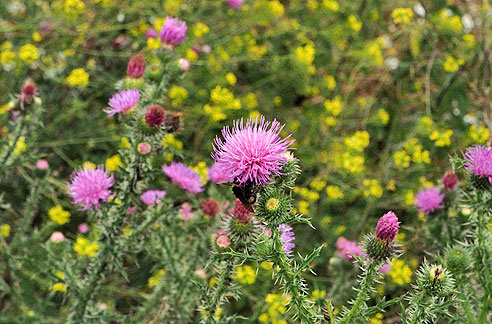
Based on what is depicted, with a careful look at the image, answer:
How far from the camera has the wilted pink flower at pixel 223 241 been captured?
5.37 ft

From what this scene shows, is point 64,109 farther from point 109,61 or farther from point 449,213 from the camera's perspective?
point 449,213

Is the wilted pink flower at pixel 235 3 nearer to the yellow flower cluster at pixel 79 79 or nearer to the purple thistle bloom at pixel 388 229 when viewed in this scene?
the yellow flower cluster at pixel 79 79

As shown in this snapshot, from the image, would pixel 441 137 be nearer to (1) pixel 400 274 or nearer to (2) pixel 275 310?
(1) pixel 400 274

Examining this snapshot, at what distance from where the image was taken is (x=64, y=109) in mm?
3195

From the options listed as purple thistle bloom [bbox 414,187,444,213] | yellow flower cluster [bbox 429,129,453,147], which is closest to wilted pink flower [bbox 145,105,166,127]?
purple thistle bloom [bbox 414,187,444,213]

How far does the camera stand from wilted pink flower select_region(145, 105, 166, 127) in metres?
1.89

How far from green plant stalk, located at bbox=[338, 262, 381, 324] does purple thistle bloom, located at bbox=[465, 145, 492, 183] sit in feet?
1.95

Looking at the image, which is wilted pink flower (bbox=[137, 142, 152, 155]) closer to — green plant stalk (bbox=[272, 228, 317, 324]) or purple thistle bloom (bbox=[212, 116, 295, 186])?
purple thistle bloom (bbox=[212, 116, 295, 186])

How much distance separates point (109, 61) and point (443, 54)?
2.26 m

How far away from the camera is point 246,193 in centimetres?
137

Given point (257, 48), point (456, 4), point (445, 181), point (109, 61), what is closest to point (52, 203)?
point (109, 61)

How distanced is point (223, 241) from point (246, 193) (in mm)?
330

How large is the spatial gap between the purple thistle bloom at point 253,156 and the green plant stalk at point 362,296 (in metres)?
0.36

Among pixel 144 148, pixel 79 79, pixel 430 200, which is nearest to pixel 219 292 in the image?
pixel 144 148
